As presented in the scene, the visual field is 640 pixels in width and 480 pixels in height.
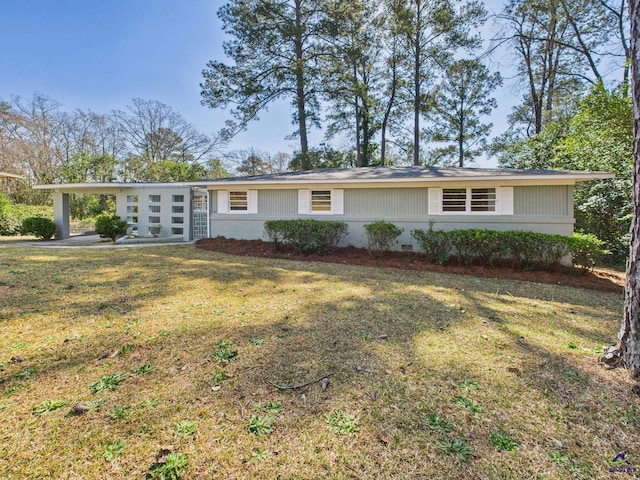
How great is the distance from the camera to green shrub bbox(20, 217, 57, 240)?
12.5 metres

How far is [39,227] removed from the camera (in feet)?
41.4

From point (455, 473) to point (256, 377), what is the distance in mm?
1540

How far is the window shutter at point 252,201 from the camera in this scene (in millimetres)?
11070

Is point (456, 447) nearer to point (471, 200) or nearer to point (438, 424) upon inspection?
point (438, 424)

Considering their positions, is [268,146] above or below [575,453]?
above

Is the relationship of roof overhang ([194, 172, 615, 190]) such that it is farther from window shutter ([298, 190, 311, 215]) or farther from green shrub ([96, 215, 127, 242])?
green shrub ([96, 215, 127, 242])

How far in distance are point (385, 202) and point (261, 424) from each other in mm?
8483

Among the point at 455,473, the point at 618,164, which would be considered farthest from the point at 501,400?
the point at 618,164

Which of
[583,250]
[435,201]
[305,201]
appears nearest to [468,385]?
[583,250]

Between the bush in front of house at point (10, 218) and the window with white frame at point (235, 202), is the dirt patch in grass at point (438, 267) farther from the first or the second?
the bush in front of house at point (10, 218)

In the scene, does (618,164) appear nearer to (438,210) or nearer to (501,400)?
(438,210)

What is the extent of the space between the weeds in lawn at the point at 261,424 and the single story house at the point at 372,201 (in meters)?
8.06

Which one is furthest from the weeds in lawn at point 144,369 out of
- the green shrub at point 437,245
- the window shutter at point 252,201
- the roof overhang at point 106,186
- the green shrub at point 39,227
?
the green shrub at point 39,227

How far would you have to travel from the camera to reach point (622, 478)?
161cm
